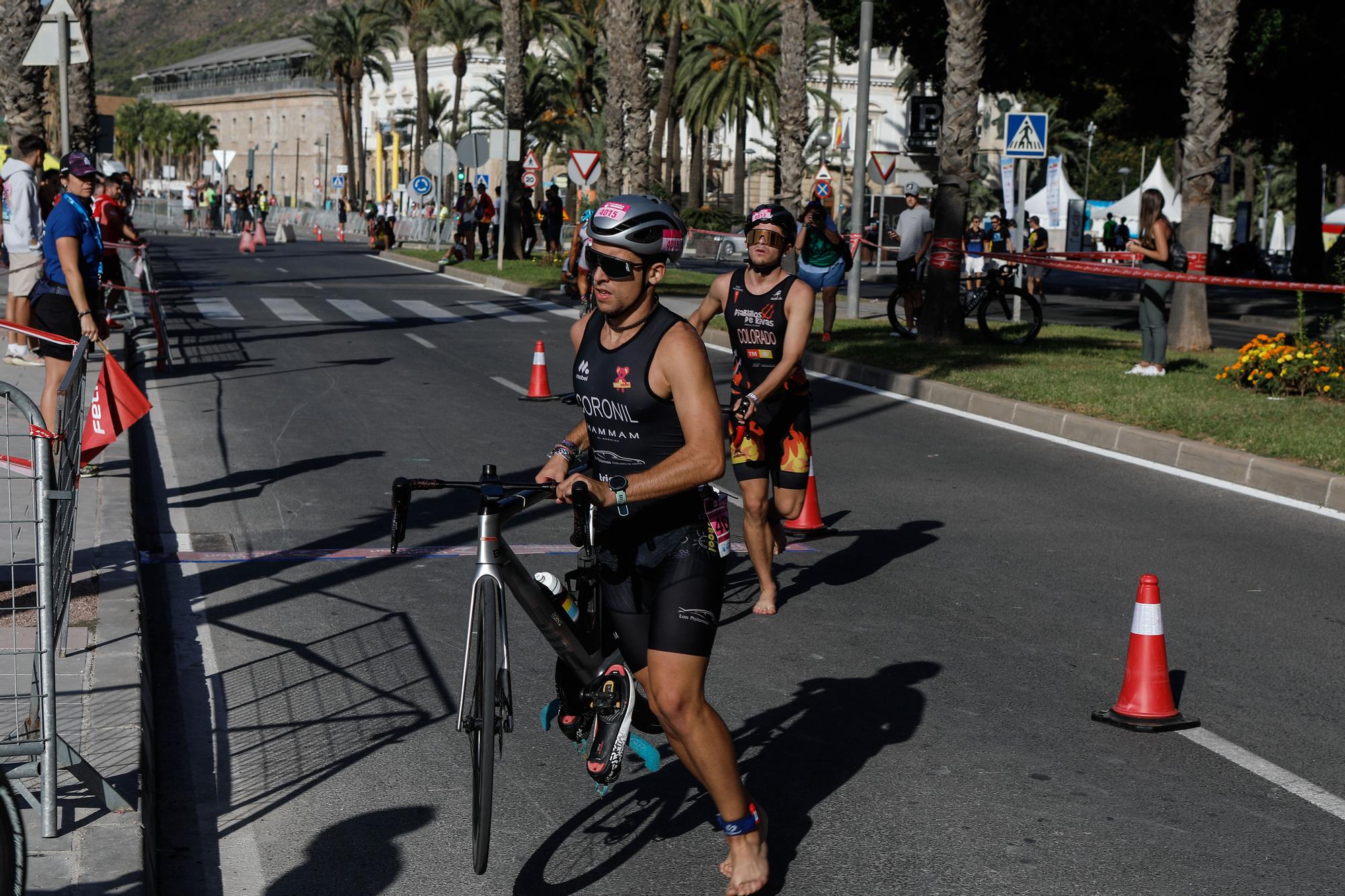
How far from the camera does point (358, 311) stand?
24.4 meters

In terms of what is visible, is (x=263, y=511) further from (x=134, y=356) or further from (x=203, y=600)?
(x=134, y=356)

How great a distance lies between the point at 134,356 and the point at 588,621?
13.6 metres

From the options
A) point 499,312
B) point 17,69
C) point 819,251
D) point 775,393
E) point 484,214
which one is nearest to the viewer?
point 775,393

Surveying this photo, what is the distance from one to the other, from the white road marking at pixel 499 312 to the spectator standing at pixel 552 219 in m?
12.8

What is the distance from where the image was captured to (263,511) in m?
9.48

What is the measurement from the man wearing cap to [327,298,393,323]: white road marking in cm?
727

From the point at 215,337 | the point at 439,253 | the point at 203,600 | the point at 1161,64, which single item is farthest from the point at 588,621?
the point at 439,253

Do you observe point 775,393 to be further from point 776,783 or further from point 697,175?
point 697,175

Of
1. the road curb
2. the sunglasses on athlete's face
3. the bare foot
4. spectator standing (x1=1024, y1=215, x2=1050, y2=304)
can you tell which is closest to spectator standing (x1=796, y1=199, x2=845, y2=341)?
the road curb

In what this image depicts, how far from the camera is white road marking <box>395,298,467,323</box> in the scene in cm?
2381

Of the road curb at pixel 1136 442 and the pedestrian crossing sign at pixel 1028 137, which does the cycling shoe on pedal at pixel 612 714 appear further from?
the pedestrian crossing sign at pixel 1028 137

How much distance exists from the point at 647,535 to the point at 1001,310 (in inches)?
699

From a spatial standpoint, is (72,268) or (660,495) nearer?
(660,495)

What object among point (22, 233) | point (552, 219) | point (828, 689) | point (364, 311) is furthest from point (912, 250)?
point (552, 219)
